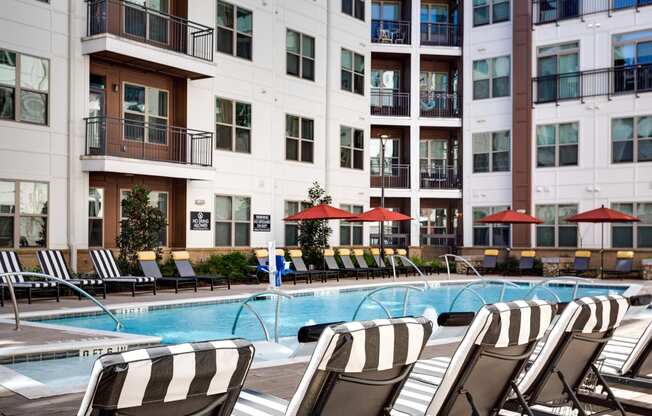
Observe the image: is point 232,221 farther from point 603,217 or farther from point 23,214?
point 603,217

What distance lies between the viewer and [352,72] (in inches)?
1154

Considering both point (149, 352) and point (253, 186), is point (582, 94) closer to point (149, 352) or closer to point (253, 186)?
point (253, 186)

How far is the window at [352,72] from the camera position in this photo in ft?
94.9

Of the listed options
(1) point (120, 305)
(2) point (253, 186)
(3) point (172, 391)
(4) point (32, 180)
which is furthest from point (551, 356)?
Answer: (2) point (253, 186)

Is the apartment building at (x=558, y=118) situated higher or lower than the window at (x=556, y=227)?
higher

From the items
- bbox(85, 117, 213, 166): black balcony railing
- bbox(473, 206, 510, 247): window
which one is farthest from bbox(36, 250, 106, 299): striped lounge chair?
bbox(473, 206, 510, 247): window

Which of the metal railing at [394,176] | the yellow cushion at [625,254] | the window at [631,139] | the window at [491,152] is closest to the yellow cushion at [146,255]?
the metal railing at [394,176]

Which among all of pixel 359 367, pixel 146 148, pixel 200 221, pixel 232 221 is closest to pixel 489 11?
pixel 232 221

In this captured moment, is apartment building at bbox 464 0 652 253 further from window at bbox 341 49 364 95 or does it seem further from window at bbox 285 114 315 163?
window at bbox 285 114 315 163

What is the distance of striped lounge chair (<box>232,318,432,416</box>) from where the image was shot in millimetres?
3248

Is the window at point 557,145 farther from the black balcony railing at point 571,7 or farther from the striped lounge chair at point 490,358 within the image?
the striped lounge chair at point 490,358

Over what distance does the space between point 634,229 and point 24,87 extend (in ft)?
69.9

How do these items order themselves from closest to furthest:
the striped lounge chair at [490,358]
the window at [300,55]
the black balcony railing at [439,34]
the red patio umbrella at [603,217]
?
the striped lounge chair at [490,358], the red patio umbrella at [603,217], the window at [300,55], the black balcony railing at [439,34]

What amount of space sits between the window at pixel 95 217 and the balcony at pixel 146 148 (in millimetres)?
1109
